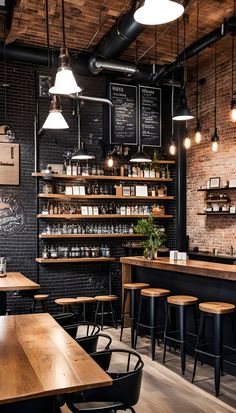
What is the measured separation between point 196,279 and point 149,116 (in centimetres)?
389

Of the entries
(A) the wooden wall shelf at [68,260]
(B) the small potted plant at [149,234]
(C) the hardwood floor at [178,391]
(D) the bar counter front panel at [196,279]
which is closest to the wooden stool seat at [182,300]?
(D) the bar counter front panel at [196,279]

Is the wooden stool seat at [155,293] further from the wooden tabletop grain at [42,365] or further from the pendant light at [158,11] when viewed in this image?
the pendant light at [158,11]

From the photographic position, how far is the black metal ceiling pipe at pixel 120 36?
5402 mm

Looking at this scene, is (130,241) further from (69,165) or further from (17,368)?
(17,368)

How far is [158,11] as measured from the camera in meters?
2.54

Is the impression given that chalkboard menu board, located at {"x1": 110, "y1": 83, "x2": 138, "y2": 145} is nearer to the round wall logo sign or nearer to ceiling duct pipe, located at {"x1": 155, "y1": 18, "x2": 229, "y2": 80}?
ceiling duct pipe, located at {"x1": 155, "y1": 18, "x2": 229, "y2": 80}

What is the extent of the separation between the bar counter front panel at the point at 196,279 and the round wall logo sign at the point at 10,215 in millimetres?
1893

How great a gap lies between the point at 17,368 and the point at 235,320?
298cm

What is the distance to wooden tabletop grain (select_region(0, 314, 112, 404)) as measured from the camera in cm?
175

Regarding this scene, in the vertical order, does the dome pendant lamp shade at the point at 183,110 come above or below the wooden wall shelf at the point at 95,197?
above

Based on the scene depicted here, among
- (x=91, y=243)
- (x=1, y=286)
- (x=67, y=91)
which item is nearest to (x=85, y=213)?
(x=91, y=243)

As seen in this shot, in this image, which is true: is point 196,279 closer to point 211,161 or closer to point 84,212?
point 84,212

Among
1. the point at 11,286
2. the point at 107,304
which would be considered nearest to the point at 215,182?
the point at 107,304

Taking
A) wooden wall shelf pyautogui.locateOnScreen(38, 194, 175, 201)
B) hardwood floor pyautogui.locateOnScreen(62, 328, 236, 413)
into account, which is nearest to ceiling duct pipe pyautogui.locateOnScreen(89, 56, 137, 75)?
wooden wall shelf pyautogui.locateOnScreen(38, 194, 175, 201)
